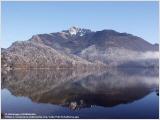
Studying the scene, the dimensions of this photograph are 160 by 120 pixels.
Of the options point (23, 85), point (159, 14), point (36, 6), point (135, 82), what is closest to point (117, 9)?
point (159, 14)

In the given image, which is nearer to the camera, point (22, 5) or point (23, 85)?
point (22, 5)

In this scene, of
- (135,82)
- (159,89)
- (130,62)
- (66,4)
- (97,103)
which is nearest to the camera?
(159,89)

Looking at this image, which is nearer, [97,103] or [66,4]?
[66,4]

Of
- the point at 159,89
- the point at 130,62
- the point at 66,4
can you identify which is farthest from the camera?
the point at 130,62

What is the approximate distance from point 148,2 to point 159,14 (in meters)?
0.42

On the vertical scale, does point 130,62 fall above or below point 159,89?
above

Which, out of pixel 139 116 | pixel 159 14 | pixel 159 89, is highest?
pixel 159 14

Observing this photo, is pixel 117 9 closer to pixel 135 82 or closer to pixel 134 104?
pixel 134 104

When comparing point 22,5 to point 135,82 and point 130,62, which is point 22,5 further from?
point 135,82

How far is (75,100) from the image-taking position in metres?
9.59

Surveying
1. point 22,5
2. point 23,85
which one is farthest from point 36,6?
point 23,85

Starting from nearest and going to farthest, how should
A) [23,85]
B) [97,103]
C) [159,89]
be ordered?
[159,89] < [97,103] < [23,85]

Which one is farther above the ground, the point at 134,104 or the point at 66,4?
the point at 66,4

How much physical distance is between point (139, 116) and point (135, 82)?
4254 mm
